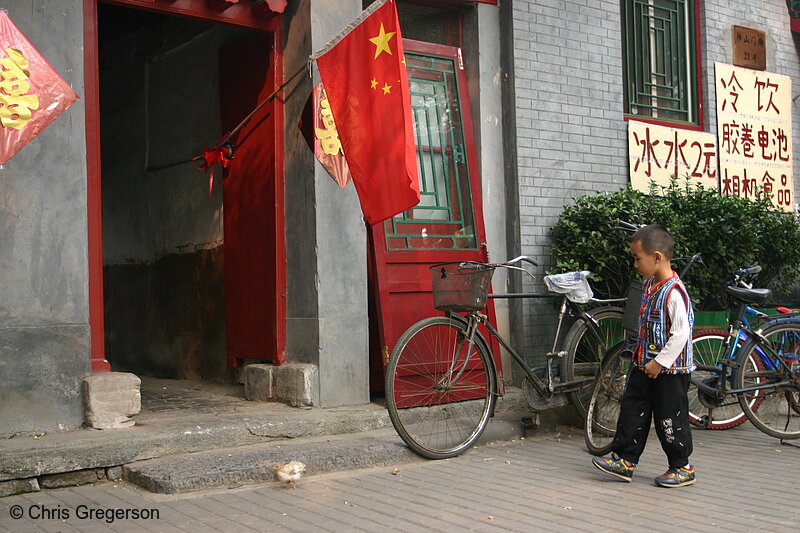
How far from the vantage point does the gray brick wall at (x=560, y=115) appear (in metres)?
7.88

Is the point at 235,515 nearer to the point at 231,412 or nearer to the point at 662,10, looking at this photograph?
the point at 231,412

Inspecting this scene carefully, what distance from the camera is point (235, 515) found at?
4.44 m

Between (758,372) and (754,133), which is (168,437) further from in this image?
(754,133)

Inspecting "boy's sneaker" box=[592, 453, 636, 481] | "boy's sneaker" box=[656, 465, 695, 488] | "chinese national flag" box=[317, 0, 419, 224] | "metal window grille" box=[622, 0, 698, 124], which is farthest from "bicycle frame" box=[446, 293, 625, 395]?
"metal window grille" box=[622, 0, 698, 124]

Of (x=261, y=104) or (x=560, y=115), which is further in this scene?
(x=560, y=115)

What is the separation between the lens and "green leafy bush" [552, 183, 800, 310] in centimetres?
743

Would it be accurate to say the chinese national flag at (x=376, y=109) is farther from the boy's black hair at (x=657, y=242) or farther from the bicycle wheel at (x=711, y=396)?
the bicycle wheel at (x=711, y=396)

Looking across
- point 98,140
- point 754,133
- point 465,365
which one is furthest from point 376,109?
point 754,133

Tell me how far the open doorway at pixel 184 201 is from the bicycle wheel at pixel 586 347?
2.34 meters

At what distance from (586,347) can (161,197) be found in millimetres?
4861

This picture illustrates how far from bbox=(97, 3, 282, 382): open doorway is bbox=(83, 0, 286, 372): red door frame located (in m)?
0.06

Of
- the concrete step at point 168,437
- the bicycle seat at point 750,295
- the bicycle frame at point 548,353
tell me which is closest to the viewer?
the concrete step at point 168,437

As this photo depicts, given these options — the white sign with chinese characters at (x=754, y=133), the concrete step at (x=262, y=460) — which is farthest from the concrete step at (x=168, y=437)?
the white sign with chinese characters at (x=754, y=133)

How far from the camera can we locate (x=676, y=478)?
5.08m
